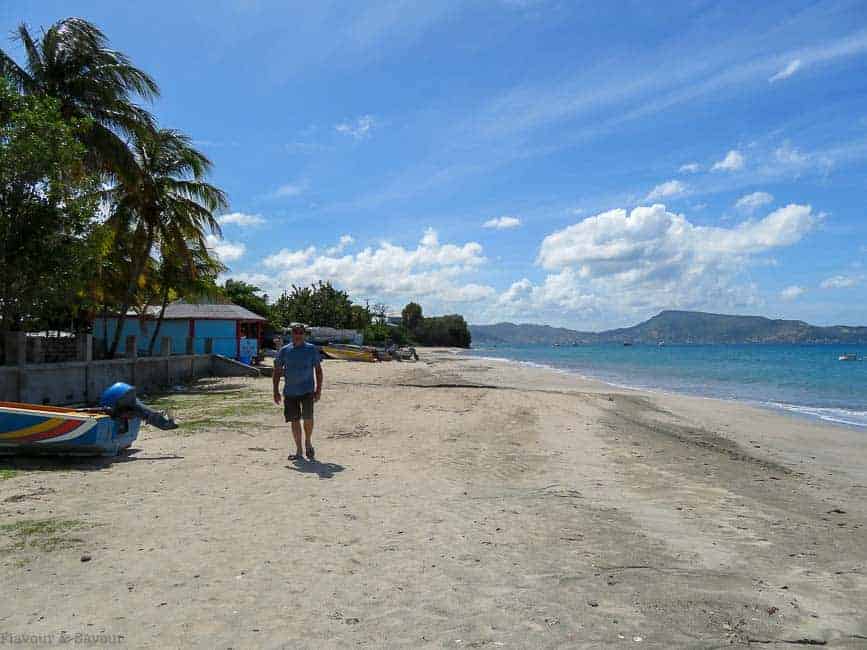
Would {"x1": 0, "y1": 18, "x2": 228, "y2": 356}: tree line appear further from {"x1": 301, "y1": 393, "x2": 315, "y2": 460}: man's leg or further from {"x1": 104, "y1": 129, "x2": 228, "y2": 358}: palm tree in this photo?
{"x1": 301, "y1": 393, "x2": 315, "y2": 460}: man's leg

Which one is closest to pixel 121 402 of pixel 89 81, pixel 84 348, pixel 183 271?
pixel 84 348

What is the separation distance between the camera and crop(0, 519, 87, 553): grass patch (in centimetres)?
448

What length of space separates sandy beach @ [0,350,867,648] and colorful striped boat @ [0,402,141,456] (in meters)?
0.23

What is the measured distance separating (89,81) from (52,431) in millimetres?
13661

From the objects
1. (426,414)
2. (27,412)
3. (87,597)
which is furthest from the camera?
(426,414)

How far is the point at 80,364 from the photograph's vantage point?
48.7 ft

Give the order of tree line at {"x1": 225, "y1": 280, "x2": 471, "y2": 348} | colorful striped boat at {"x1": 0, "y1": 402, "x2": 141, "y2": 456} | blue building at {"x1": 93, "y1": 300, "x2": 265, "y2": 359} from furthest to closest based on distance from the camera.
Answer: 1. tree line at {"x1": 225, "y1": 280, "x2": 471, "y2": 348}
2. blue building at {"x1": 93, "y1": 300, "x2": 265, "y2": 359}
3. colorful striped boat at {"x1": 0, "y1": 402, "x2": 141, "y2": 456}

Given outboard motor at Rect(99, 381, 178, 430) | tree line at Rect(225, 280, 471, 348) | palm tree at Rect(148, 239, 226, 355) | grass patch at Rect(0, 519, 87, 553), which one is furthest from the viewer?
tree line at Rect(225, 280, 471, 348)

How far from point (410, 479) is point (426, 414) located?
6.74m

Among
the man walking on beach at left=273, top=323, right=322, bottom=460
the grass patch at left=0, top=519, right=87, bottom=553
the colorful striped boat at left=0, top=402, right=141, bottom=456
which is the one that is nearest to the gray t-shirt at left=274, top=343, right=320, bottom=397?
the man walking on beach at left=273, top=323, right=322, bottom=460

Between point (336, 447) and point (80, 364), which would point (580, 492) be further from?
point (80, 364)

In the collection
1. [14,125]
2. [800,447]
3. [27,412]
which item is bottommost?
[800,447]

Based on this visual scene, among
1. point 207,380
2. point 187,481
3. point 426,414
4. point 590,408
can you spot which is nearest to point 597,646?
point 187,481

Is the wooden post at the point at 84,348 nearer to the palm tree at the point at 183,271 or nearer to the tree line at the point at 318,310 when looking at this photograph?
the palm tree at the point at 183,271
